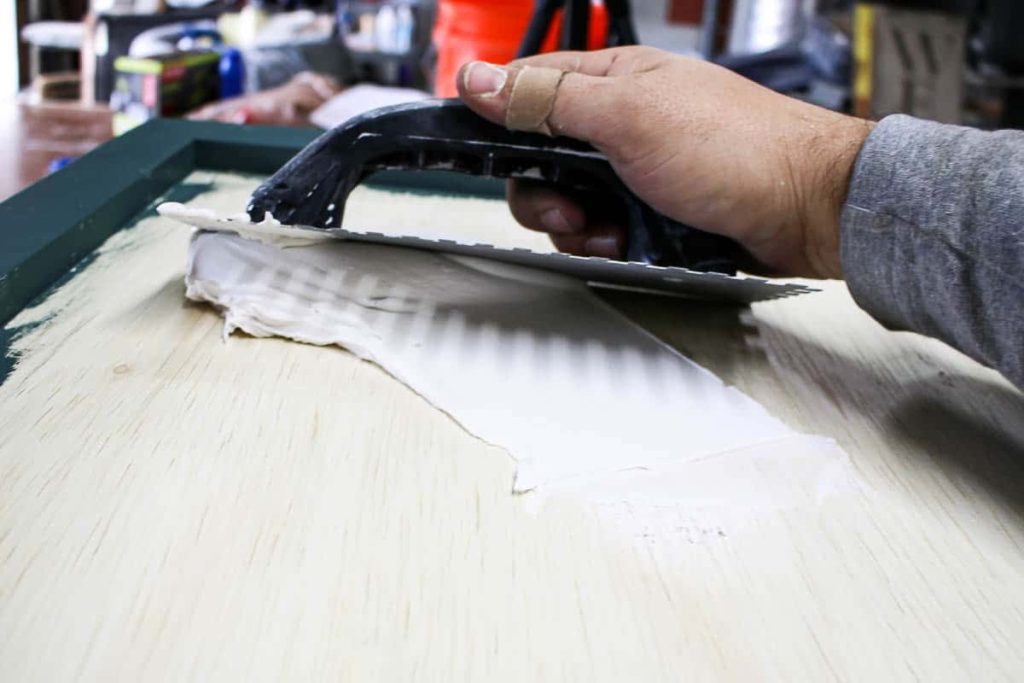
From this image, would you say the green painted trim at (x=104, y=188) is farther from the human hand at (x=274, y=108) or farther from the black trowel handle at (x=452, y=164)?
the human hand at (x=274, y=108)

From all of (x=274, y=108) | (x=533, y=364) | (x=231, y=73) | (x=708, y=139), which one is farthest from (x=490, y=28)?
(x=533, y=364)

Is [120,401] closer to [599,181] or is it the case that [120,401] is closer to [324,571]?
[324,571]

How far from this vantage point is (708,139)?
0.64m

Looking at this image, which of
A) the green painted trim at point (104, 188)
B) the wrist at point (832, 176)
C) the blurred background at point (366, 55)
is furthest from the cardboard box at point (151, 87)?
the wrist at point (832, 176)

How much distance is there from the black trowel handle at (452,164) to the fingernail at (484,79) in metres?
0.03

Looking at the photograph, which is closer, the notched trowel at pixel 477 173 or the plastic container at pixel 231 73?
the notched trowel at pixel 477 173

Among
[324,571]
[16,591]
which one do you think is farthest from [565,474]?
[16,591]

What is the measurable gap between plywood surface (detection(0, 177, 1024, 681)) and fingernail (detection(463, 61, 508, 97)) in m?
0.24

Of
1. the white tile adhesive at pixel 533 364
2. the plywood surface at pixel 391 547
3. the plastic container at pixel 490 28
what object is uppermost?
the plastic container at pixel 490 28

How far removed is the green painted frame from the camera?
604 mm

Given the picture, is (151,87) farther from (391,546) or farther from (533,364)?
(391,546)

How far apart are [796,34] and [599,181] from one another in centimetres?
274

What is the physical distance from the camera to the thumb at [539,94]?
64 cm

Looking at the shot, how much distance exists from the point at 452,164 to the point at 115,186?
0.32 m
